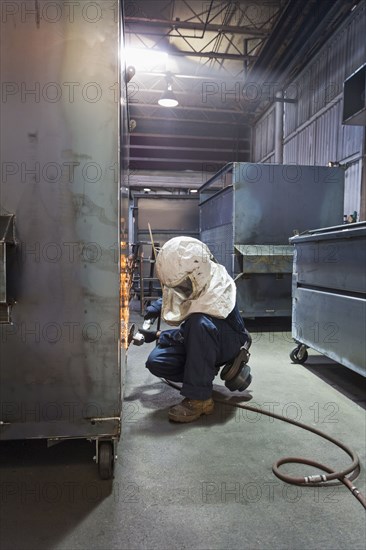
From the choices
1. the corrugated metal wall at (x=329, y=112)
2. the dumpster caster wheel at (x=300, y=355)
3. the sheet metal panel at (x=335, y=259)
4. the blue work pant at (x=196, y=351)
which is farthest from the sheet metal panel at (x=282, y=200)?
the blue work pant at (x=196, y=351)

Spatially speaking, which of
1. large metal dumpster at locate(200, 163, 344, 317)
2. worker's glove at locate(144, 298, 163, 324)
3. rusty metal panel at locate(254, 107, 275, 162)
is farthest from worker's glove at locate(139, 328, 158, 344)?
rusty metal panel at locate(254, 107, 275, 162)

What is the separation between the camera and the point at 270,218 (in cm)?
452

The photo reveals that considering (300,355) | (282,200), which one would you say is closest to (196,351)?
(300,355)

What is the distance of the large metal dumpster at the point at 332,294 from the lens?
2256 mm

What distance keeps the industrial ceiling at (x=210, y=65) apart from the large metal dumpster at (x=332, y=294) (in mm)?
2661

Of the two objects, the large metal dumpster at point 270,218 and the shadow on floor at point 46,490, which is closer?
the shadow on floor at point 46,490

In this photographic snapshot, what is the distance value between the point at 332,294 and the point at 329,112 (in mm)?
4058

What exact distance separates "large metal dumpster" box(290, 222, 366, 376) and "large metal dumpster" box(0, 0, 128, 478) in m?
1.58

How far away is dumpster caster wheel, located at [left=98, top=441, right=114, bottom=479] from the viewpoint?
1.50 metres

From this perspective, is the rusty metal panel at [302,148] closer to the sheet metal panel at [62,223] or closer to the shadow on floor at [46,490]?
the sheet metal panel at [62,223]

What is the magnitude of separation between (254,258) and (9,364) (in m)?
3.35

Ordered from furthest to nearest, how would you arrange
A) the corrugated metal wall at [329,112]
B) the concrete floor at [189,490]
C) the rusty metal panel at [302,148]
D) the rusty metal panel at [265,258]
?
1. the rusty metal panel at [302,148]
2. the corrugated metal wall at [329,112]
3. the rusty metal panel at [265,258]
4. the concrete floor at [189,490]

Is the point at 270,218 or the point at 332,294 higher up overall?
the point at 270,218

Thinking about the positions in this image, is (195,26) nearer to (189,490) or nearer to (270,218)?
(270,218)
